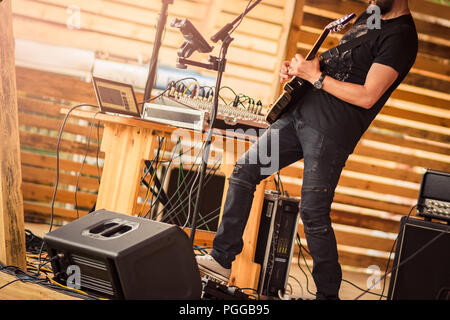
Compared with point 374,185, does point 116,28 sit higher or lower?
higher

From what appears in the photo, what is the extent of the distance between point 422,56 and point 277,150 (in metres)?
3.07

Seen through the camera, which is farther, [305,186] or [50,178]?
[50,178]

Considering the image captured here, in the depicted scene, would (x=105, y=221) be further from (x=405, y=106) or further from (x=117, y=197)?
(x=405, y=106)

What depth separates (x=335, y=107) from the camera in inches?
84.2

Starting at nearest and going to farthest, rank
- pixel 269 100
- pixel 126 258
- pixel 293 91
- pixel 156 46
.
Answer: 1. pixel 126 258
2. pixel 293 91
3. pixel 156 46
4. pixel 269 100

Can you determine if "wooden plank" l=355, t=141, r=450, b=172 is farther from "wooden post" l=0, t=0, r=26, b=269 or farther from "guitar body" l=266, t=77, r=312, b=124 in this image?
"wooden post" l=0, t=0, r=26, b=269

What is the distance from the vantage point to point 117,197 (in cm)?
258

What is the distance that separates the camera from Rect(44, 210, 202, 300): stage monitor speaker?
1.62 meters

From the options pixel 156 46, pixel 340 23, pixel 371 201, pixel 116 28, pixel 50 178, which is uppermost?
pixel 116 28

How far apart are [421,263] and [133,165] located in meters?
1.61

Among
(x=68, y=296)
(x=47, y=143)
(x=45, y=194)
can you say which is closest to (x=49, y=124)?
(x=47, y=143)

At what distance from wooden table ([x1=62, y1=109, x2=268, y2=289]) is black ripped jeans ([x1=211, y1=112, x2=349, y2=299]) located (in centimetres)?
38

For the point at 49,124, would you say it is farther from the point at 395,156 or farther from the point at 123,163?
the point at 395,156

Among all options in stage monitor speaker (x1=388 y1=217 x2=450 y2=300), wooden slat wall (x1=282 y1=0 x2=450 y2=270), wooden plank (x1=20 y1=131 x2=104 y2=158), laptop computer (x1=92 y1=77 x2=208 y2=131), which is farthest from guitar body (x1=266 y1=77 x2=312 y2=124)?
wooden plank (x1=20 y1=131 x2=104 y2=158)
